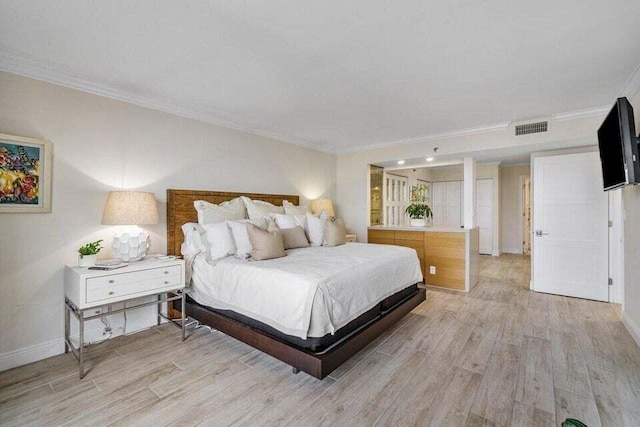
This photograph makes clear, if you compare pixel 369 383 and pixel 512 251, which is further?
pixel 512 251

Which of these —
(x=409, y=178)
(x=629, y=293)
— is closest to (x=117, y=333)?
(x=629, y=293)

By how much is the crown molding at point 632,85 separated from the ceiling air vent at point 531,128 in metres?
0.79

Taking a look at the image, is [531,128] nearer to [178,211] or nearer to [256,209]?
[256,209]

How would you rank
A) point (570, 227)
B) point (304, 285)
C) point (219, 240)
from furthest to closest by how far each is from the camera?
point (570, 227) < point (219, 240) < point (304, 285)

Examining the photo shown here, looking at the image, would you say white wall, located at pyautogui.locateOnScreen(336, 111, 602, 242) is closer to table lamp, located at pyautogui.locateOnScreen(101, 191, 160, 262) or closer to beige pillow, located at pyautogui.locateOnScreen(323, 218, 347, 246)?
beige pillow, located at pyautogui.locateOnScreen(323, 218, 347, 246)

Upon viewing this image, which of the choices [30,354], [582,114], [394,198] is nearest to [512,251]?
[394,198]

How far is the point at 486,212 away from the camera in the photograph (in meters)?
7.34

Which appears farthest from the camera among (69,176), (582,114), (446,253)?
(446,253)

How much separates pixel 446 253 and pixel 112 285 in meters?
4.16

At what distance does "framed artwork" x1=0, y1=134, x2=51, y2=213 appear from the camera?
2.31 metres

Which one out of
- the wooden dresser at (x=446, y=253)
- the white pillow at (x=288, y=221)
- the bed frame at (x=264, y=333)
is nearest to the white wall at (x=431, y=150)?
the wooden dresser at (x=446, y=253)

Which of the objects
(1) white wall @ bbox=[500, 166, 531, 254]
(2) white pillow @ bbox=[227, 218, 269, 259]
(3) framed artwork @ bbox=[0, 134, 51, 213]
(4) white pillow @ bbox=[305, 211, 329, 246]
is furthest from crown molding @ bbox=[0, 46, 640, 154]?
(1) white wall @ bbox=[500, 166, 531, 254]

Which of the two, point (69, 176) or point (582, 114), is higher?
point (582, 114)

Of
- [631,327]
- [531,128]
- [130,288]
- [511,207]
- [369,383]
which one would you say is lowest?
[369,383]
